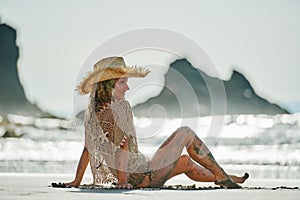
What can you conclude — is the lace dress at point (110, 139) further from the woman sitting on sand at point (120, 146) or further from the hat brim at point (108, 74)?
the hat brim at point (108, 74)

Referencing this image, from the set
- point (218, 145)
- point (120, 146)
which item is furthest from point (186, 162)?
point (218, 145)

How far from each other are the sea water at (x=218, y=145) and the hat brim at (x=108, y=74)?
58 centimetres

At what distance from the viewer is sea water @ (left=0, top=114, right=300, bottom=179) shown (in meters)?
10.8

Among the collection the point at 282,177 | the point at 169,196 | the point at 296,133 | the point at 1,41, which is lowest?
the point at 169,196

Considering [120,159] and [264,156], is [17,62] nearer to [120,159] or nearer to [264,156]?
[264,156]

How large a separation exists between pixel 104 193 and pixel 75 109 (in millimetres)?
1270

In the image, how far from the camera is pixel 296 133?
15523mm

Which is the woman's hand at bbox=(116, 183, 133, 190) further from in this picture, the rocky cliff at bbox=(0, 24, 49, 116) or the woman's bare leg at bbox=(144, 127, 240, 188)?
the rocky cliff at bbox=(0, 24, 49, 116)

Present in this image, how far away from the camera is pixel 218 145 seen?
48.0ft

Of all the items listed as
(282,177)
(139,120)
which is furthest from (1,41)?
(282,177)

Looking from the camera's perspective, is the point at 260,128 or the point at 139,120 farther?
the point at 139,120

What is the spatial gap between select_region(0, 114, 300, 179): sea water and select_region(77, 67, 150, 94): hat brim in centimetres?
58

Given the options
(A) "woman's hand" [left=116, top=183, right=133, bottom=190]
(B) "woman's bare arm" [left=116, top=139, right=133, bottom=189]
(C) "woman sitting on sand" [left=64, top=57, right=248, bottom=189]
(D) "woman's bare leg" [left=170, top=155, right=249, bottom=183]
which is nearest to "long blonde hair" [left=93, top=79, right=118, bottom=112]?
(C) "woman sitting on sand" [left=64, top=57, right=248, bottom=189]

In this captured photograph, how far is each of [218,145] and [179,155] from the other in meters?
7.95
